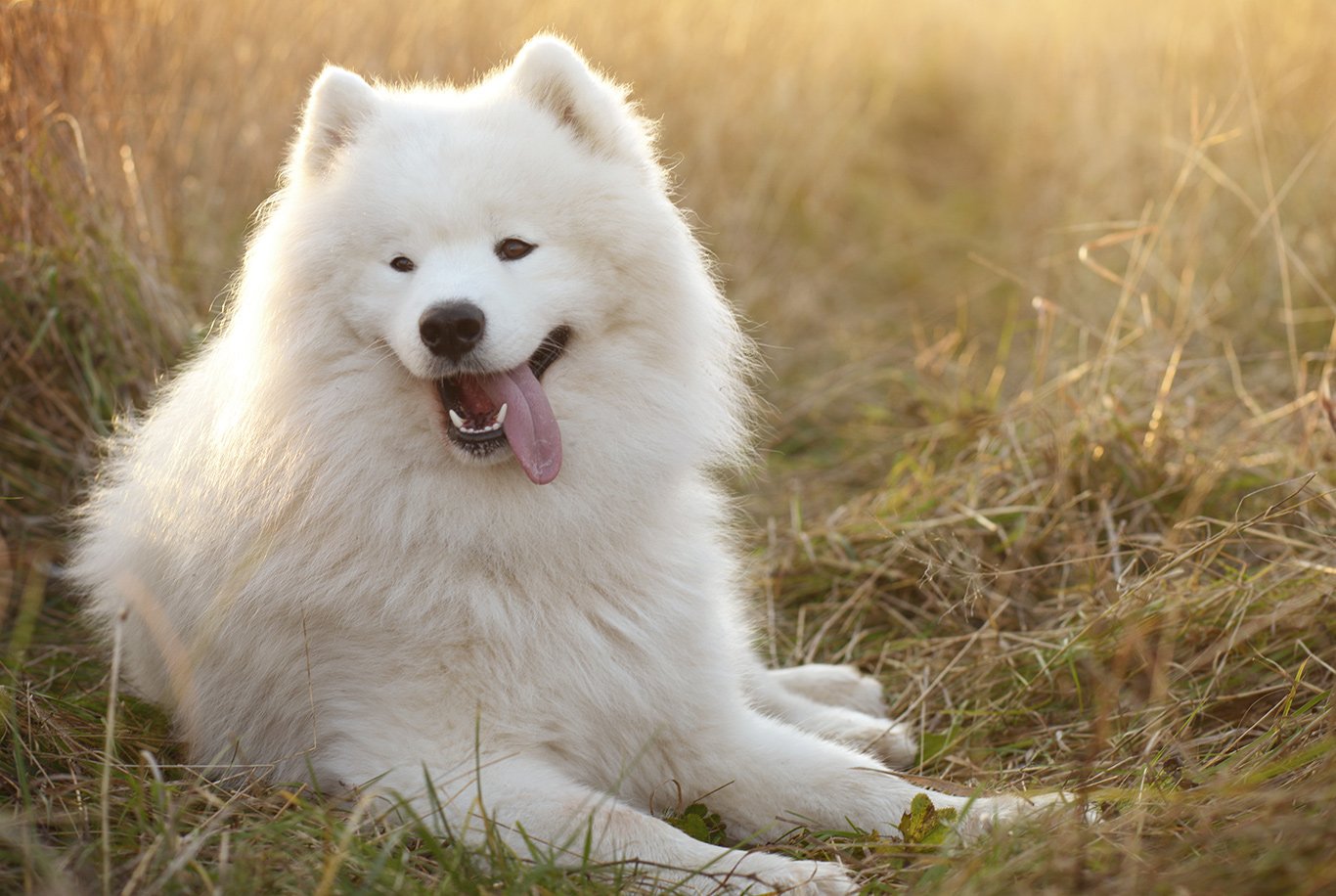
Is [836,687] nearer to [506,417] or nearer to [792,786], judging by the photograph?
[792,786]

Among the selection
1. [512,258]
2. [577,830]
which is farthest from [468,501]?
[577,830]

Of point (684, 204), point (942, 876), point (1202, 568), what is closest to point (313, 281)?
point (942, 876)

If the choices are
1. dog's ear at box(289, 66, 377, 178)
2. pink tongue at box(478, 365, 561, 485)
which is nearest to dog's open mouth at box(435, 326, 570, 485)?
pink tongue at box(478, 365, 561, 485)

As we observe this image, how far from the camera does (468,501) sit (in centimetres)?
257

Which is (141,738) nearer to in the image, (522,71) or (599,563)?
(599,563)

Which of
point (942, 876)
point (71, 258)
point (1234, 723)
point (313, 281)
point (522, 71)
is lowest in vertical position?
point (1234, 723)

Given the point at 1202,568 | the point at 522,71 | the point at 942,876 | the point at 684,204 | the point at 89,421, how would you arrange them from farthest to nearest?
the point at 684,204 < the point at 89,421 < the point at 1202,568 < the point at 522,71 < the point at 942,876

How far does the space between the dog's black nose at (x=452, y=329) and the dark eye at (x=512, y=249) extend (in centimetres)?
23

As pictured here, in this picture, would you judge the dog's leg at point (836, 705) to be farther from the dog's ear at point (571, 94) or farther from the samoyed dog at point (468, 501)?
the dog's ear at point (571, 94)

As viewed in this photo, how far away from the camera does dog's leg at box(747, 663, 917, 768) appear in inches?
122

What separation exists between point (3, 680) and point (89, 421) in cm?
144

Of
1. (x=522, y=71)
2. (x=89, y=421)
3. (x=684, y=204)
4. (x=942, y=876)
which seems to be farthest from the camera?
(x=684, y=204)

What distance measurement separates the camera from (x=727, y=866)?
2305 millimetres

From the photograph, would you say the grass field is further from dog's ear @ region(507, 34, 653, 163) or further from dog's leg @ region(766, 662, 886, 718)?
dog's ear @ region(507, 34, 653, 163)
